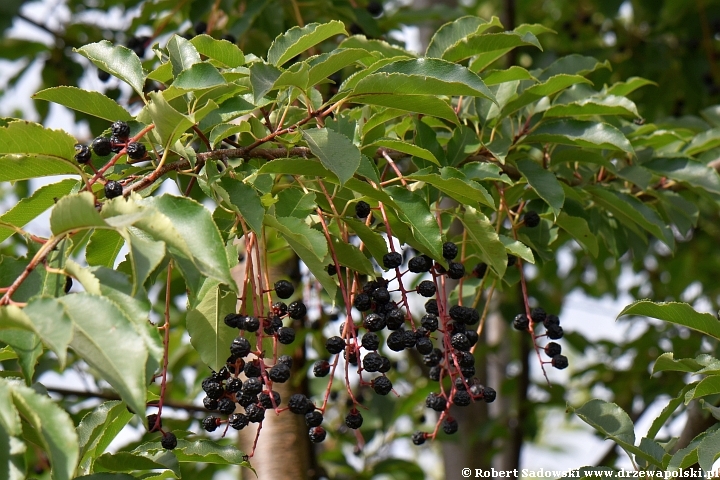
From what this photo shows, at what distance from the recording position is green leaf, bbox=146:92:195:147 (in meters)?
1.16

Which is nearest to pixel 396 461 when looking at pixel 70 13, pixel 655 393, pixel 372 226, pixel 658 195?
pixel 655 393

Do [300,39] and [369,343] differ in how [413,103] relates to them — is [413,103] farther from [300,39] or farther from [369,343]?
[369,343]

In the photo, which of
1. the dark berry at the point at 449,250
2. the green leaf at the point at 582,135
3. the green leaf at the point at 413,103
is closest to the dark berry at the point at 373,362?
the dark berry at the point at 449,250

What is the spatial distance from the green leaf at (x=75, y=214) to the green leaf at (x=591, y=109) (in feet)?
3.39

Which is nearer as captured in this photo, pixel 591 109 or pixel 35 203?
pixel 35 203

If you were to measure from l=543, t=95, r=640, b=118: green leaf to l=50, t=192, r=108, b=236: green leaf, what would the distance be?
3.39ft

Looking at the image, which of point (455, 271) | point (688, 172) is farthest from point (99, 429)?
point (688, 172)

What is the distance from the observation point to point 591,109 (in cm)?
171

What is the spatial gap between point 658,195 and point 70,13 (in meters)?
2.51

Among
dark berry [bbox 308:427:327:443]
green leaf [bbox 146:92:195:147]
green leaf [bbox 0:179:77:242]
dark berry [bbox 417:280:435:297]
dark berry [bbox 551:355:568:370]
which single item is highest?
green leaf [bbox 146:92:195:147]

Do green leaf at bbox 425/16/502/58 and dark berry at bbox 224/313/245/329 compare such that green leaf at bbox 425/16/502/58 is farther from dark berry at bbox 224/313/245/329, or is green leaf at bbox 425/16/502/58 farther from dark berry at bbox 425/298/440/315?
dark berry at bbox 224/313/245/329

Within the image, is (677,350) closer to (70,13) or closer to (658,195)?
(658,195)

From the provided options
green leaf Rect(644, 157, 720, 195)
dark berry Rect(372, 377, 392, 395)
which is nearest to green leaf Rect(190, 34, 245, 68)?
dark berry Rect(372, 377, 392, 395)

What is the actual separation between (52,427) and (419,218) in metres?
0.63
